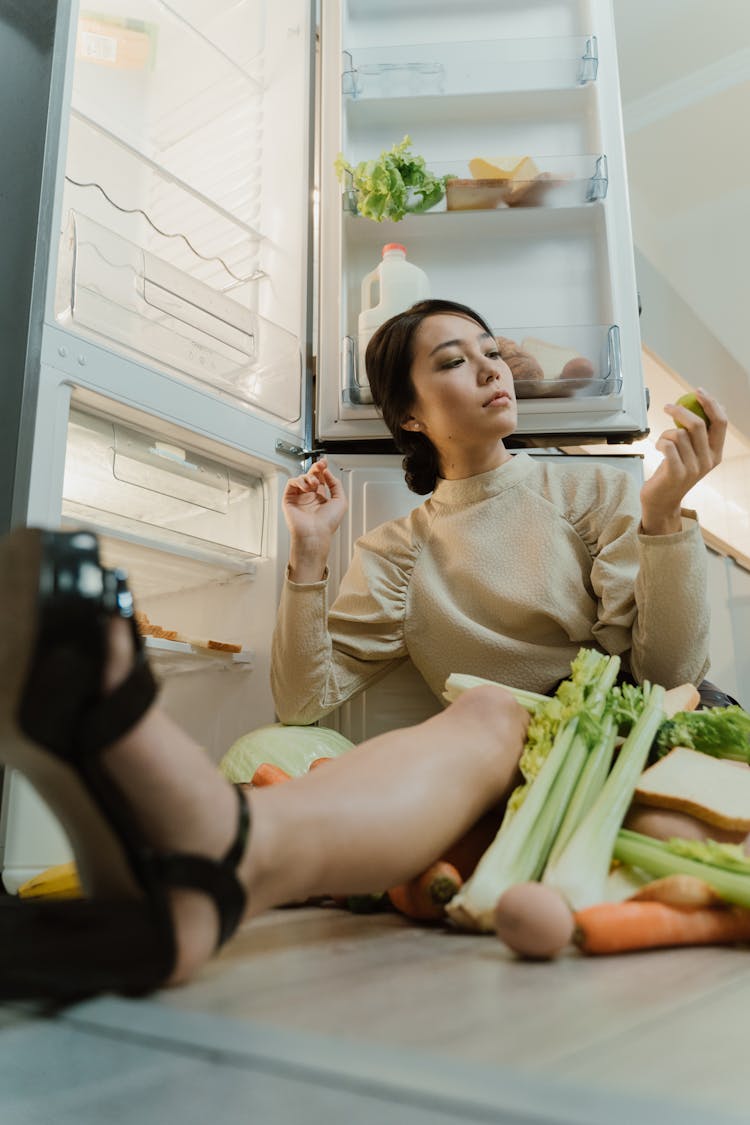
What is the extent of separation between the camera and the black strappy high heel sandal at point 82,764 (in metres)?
0.47

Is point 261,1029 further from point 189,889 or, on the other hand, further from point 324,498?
point 324,498

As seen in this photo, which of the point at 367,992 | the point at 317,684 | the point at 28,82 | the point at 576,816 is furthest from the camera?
the point at 28,82

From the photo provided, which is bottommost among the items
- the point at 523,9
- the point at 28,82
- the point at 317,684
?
the point at 317,684

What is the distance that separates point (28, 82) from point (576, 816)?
1892 mm

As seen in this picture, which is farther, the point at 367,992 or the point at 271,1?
the point at 271,1

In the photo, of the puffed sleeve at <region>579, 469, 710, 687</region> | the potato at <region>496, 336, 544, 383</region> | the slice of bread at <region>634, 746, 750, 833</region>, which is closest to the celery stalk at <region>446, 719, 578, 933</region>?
the slice of bread at <region>634, 746, 750, 833</region>

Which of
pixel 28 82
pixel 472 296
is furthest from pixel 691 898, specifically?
pixel 28 82

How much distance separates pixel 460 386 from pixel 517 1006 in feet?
3.75

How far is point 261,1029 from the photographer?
0.50 metres

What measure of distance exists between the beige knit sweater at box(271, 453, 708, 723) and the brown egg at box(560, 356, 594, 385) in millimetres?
236

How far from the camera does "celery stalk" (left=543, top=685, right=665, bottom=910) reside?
712mm

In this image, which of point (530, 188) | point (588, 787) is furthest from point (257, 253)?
point (588, 787)

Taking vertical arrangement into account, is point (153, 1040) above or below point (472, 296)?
below

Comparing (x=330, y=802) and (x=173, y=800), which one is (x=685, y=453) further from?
(x=173, y=800)
